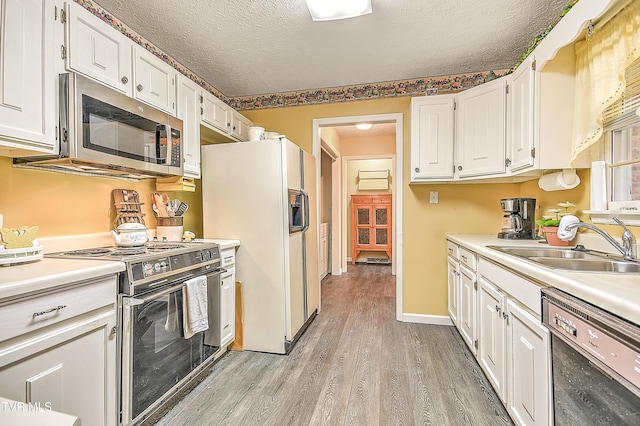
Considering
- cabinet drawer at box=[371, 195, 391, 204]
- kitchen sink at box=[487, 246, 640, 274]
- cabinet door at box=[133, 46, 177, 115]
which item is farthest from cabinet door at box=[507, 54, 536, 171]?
cabinet drawer at box=[371, 195, 391, 204]

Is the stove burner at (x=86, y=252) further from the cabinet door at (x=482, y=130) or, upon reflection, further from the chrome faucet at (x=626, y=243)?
the cabinet door at (x=482, y=130)

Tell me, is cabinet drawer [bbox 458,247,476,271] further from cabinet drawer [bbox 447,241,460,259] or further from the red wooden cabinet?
the red wooden cabinet

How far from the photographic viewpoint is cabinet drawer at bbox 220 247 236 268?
2340mm

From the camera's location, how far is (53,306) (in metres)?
1.17

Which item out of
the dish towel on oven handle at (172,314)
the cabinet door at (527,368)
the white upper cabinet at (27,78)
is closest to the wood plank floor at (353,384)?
the cabinet door at (527,368)

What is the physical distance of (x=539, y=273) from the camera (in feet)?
3.95

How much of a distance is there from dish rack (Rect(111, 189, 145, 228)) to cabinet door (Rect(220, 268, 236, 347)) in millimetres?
759

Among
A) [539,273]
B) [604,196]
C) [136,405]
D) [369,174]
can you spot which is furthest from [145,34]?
[369,174]

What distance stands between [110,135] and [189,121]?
0.77m

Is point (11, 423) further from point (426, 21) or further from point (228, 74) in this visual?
point (228, 74)

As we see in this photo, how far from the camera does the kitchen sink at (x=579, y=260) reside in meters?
1.38

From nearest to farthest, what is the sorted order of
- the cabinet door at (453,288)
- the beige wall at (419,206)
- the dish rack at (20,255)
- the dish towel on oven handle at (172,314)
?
the dish rack at (20,255)
the dish towel on oven handle at (172,314)
the beige wall at (419,206)
the cabinet door at (453,288)

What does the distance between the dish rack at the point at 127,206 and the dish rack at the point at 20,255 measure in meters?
0.67

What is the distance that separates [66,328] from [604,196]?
2.67 m
